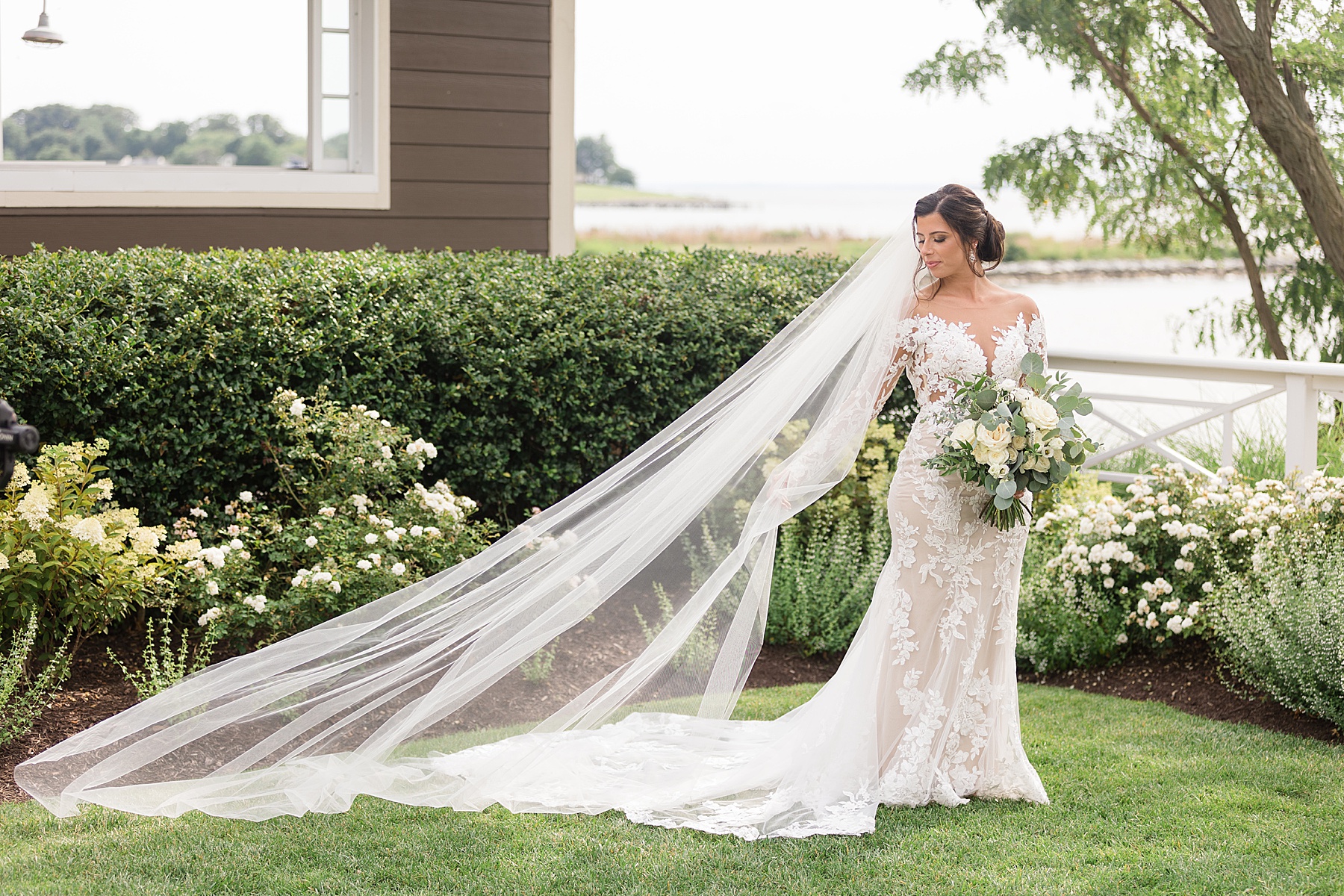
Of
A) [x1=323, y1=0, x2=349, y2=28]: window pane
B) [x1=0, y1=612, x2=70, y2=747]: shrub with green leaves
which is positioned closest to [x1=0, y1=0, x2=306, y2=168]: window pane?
[x1=323, y1=0, x2=349, y2=28]: window pane

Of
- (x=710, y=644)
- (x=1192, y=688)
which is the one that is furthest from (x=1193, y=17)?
(x=710, y=644)

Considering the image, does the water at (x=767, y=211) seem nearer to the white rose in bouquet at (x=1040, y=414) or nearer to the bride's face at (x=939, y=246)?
the bride's face at (x=939, y=246)

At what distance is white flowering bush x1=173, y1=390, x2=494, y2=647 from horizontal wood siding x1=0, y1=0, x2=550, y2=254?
2124mm

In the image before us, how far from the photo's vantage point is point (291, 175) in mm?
7703

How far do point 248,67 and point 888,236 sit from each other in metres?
5.13

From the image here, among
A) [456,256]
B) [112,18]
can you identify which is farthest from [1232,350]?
[112,18]

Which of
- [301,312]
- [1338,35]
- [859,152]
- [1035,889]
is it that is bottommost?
[1035,889]

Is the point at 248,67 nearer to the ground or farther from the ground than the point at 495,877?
farther from the ground

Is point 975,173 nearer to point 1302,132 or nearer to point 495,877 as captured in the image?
point 1302,132

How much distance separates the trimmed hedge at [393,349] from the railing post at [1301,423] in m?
2.27

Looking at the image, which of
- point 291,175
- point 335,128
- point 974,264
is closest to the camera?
point 974,264

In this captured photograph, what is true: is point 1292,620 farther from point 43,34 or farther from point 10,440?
point 43,34

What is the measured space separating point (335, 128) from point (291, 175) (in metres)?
0.56

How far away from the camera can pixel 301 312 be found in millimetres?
6047
